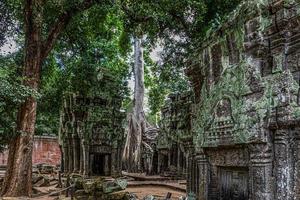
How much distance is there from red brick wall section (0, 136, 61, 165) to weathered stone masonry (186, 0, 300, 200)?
21.8 meters

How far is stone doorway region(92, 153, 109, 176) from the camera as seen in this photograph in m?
20.6

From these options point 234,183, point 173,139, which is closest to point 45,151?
point 173,139

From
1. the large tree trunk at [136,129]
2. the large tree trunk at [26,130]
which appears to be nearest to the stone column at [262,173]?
the large tree trunk at [26,130]

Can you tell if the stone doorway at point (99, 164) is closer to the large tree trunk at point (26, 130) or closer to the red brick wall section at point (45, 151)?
the red brick wall section at point (45, 151)

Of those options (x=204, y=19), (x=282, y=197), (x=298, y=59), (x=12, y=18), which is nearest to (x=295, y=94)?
(x=298, y=59)

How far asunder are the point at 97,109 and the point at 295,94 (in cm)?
1532

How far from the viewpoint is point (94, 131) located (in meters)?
19.7

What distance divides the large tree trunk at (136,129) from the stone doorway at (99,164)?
16.9 ft

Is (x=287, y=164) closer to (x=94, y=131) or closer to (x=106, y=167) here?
(x=94, y=131)

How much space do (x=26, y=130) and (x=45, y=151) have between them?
650 inches

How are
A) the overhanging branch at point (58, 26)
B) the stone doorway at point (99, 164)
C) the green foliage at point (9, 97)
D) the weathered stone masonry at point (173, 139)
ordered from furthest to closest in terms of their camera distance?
the weathered stone masonry at point (173, 139)
the stone doorway at point (99, 164)
the overhanging branch at point (58, 26)
the green foliage at point (9, 97)

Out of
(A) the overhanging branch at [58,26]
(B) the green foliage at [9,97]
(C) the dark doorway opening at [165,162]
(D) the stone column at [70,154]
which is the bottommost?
(C) the dark doorway opening at [165,162]

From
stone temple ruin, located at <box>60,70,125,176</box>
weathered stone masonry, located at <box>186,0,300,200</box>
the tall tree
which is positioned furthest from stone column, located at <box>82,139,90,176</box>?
weathered stone masonry, located at <box>186,0,300,200</box>

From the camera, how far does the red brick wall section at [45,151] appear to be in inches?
1085
